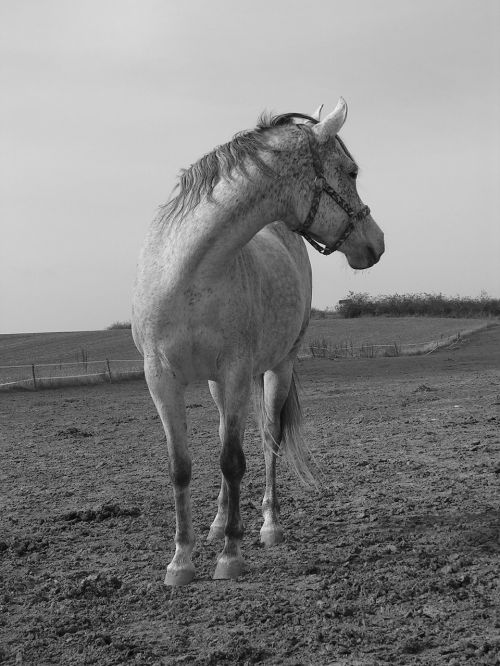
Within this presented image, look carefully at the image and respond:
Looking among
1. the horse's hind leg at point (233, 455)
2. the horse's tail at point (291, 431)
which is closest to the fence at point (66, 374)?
the horse's tail at point (291, 431)

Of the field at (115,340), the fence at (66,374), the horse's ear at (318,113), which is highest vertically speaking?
the horse's ear at (318,113)

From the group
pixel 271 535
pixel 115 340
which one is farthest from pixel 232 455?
pixel 115 340

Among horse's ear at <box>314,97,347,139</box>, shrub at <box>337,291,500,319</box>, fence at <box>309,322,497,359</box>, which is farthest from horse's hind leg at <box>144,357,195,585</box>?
shrub at <box>337,291,500,319</box>

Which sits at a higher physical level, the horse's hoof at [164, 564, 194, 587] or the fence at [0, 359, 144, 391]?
the fence at [0, 359, 144, 391]

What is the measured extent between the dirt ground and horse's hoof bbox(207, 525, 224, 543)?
71mm

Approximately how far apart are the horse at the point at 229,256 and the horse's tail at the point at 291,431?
1380mm

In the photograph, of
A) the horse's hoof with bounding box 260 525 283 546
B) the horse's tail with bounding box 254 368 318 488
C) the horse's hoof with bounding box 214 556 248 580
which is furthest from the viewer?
the horse's tail with bounding box 254 368 318 488

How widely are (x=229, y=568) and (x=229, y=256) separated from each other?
1751 mm

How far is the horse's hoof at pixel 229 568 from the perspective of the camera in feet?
13.2

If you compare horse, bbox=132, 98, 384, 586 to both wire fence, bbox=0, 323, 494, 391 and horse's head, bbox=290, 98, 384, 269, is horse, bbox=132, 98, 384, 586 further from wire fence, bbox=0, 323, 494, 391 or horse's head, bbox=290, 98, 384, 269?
wire fence, bbox=0, 323, 494, 391

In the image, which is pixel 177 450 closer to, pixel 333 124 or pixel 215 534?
pixel 215 534

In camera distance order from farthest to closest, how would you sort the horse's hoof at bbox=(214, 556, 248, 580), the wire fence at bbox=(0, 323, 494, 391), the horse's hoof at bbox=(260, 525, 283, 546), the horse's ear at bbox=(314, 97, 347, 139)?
1. the wire fence at bbox=(0, 323, 494, 391)
2. the horse's hoof at bbox=(260, 525, 283, 546)
3. the horse's hoof at bbox=(214, 556, 248, 580)
4. the horse's ear at bbox=(314, 97, 347, 139)

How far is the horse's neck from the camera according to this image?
3.80 meters

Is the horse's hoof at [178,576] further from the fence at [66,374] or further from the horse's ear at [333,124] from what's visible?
the fence at [66,374]
